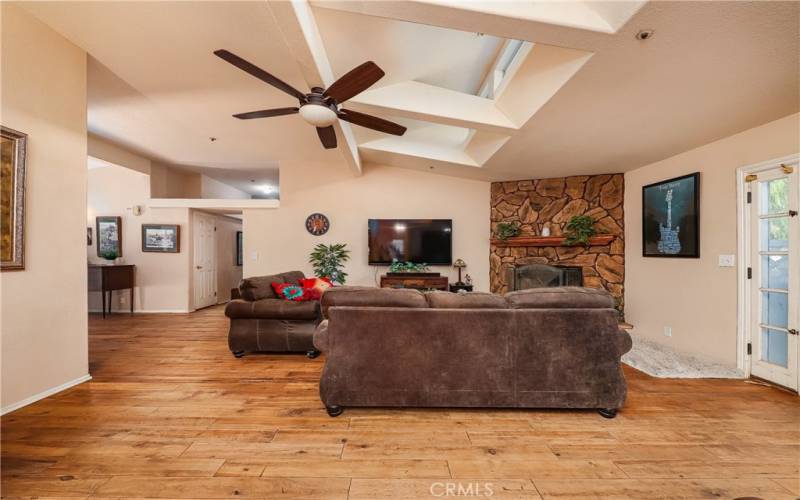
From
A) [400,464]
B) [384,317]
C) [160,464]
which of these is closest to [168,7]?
[384,317]

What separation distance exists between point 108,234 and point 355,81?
6.24m

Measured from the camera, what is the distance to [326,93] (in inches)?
90.2

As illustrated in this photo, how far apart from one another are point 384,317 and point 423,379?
49 cm

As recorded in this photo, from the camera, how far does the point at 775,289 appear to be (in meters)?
2.71

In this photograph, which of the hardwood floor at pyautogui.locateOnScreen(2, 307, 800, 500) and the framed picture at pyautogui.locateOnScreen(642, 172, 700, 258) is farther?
the framed picture at pyautogui.locateOnScreen(642, 172, 700, 258)

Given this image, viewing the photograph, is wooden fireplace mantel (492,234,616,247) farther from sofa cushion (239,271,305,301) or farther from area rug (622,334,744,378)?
sofa cushion (239,271,305,301)

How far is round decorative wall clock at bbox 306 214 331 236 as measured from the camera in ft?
18.5

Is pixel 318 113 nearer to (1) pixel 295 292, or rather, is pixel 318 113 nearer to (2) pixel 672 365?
(1) pixel 295 292

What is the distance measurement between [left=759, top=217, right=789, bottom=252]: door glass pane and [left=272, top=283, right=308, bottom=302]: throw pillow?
449 centimetres

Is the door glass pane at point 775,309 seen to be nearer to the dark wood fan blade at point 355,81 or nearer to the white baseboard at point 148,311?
the dark wood fan blade at point 355,81

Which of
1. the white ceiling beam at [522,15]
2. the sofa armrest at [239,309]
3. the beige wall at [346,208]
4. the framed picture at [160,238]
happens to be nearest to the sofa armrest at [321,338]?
the sofa armrest at [239,309]

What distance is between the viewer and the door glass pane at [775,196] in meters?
2.64

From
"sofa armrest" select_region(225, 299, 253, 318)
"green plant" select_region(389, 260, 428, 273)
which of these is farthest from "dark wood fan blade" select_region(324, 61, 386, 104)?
"green plant" select_region(389, 260, 428, 273)

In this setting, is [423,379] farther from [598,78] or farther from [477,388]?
[598,78]
